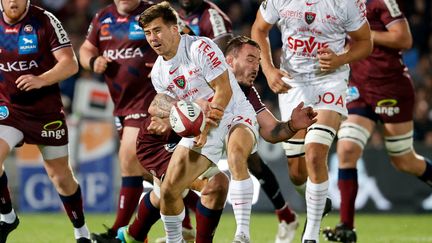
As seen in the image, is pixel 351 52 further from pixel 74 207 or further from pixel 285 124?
pixel 74 207

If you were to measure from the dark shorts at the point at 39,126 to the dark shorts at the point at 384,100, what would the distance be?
296 cm

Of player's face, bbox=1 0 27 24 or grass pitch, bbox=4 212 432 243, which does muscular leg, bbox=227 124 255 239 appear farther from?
grass pitch, bbox=4 212 432 243

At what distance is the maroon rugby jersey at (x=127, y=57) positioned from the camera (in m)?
9.27

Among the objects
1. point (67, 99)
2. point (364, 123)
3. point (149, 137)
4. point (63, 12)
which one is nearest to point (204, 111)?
point (149, 137)

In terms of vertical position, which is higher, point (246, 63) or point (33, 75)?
point (246, 63)

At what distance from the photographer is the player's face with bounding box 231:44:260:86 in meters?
7.82

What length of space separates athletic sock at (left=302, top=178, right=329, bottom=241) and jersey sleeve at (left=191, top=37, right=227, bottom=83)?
145cm

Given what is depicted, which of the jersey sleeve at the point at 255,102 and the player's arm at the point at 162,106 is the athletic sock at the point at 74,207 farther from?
the jersey sleeve at the point at 255,102

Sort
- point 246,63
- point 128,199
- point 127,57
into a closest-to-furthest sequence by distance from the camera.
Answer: point 246,63
point 128,199
point 127,57

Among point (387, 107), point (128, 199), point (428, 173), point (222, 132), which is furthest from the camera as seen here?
point (428, 173)

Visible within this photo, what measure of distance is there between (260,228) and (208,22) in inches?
114

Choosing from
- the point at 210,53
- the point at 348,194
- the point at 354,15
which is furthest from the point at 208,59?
the point at 348,194

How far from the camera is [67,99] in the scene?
52.0 ft

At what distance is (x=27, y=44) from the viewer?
8336mm
